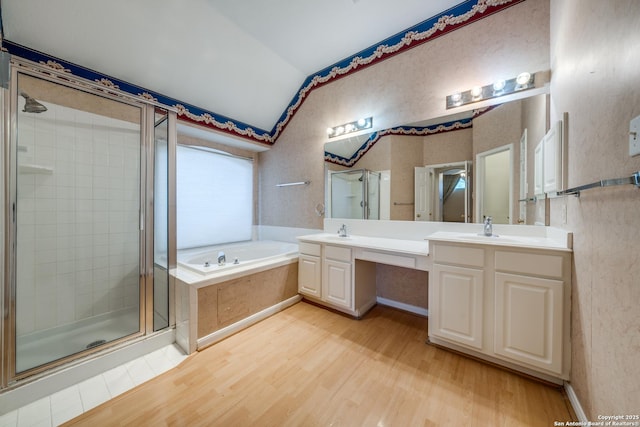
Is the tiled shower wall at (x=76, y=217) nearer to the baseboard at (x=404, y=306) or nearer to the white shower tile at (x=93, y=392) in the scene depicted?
the white shower tile at (x=93, y=392)

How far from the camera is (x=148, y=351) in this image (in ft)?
5.67

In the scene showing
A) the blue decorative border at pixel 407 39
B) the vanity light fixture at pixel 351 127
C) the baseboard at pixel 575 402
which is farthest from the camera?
the vanity light fixture at pixel 351 127

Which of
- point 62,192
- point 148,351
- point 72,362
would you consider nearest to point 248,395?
point 148,351

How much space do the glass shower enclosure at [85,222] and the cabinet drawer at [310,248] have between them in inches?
50.1

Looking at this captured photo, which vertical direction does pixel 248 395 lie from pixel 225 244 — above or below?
below

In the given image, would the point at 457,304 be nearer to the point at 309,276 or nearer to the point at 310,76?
the point at 309,276

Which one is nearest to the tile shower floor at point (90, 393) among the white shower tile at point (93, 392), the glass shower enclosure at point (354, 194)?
the white shower tile at point (93, 392)

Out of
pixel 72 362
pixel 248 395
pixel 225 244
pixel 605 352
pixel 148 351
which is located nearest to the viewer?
pixel 605 352

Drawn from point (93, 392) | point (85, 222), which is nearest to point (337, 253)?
point (93, 392)

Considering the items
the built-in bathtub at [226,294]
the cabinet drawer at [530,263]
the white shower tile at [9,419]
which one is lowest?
the white shower tile at [9,419]

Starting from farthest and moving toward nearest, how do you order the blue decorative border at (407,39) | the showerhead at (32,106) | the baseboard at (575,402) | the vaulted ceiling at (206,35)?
the blue decorative border at (407,39) < the vaulted ceiling at (206,35) < the showerhead at (32,106) < the baseboard at (575,402)

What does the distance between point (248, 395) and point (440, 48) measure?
3.09m

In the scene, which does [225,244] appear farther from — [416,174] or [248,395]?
[416,174]

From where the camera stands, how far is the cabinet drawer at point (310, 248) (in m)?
2.38
